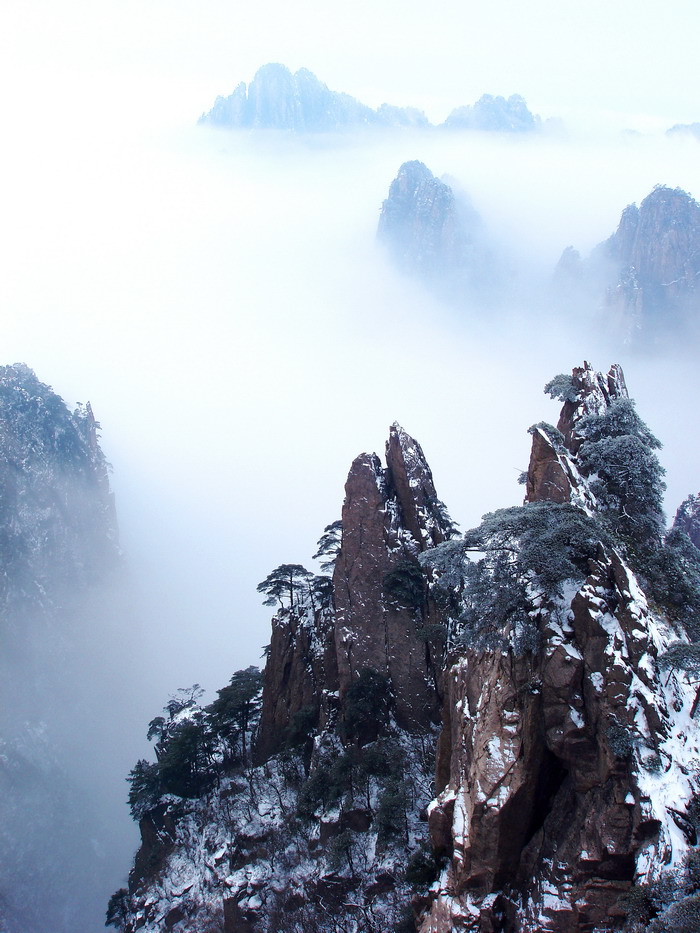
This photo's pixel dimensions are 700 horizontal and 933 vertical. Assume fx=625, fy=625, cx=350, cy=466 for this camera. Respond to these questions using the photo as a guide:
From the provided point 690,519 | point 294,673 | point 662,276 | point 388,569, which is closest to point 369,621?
point 388,569

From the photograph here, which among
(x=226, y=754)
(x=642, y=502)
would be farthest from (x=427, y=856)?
(x=226, y=754)

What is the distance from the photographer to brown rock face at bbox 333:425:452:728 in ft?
161

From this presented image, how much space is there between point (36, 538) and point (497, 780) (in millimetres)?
119016

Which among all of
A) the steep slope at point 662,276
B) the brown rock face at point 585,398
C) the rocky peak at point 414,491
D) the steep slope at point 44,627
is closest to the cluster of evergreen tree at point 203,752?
the rocky peak at point 414,491

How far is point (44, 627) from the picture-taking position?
12050cm

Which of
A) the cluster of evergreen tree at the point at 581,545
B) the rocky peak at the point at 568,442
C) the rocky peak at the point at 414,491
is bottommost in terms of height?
the cluster of evergreen tree at the point at 581,545

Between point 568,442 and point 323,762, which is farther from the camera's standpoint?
point 323,762

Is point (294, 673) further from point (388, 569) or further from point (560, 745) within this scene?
point (560, 745)

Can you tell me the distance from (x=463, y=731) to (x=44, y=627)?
11357cm

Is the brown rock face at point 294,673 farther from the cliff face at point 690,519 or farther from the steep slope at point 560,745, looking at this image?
the cliff face at point 690,519

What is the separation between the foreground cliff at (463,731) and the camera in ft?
74.3

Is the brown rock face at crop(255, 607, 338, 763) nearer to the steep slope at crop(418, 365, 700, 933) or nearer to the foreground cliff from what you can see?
the foreground cliff

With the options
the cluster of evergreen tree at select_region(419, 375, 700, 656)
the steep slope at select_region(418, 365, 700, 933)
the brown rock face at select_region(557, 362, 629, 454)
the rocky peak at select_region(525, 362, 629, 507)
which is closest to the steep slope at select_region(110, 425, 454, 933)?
the steep slope at select_region(418, 365, 700, 933)

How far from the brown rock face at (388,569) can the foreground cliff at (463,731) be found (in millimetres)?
178
